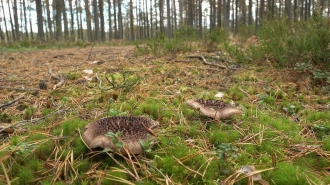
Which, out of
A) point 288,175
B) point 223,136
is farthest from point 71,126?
point 288,175

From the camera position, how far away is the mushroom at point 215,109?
250 centimetres

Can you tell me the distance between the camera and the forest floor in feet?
5.53

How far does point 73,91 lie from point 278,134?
2.66 metres

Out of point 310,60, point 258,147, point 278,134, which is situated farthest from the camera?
point 310,60

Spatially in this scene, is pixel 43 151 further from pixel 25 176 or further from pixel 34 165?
pixel 25 176

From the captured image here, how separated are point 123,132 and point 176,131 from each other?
0.67 meters

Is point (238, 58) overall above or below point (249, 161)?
above

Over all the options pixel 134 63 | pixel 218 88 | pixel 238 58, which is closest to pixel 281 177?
pixel 218 88

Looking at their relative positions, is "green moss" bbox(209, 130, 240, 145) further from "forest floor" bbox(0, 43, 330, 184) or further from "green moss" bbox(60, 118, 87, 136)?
"green moss" bbox(60, 118, 87, 136)

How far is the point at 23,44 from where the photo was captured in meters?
14.1

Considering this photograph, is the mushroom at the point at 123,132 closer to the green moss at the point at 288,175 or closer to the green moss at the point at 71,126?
the green moss at the point at 71,126

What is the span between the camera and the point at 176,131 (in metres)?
2.37

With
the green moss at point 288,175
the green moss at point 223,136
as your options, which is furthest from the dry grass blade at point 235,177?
the green moss at point 223,136

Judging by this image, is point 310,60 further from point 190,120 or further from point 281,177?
point 281,177
